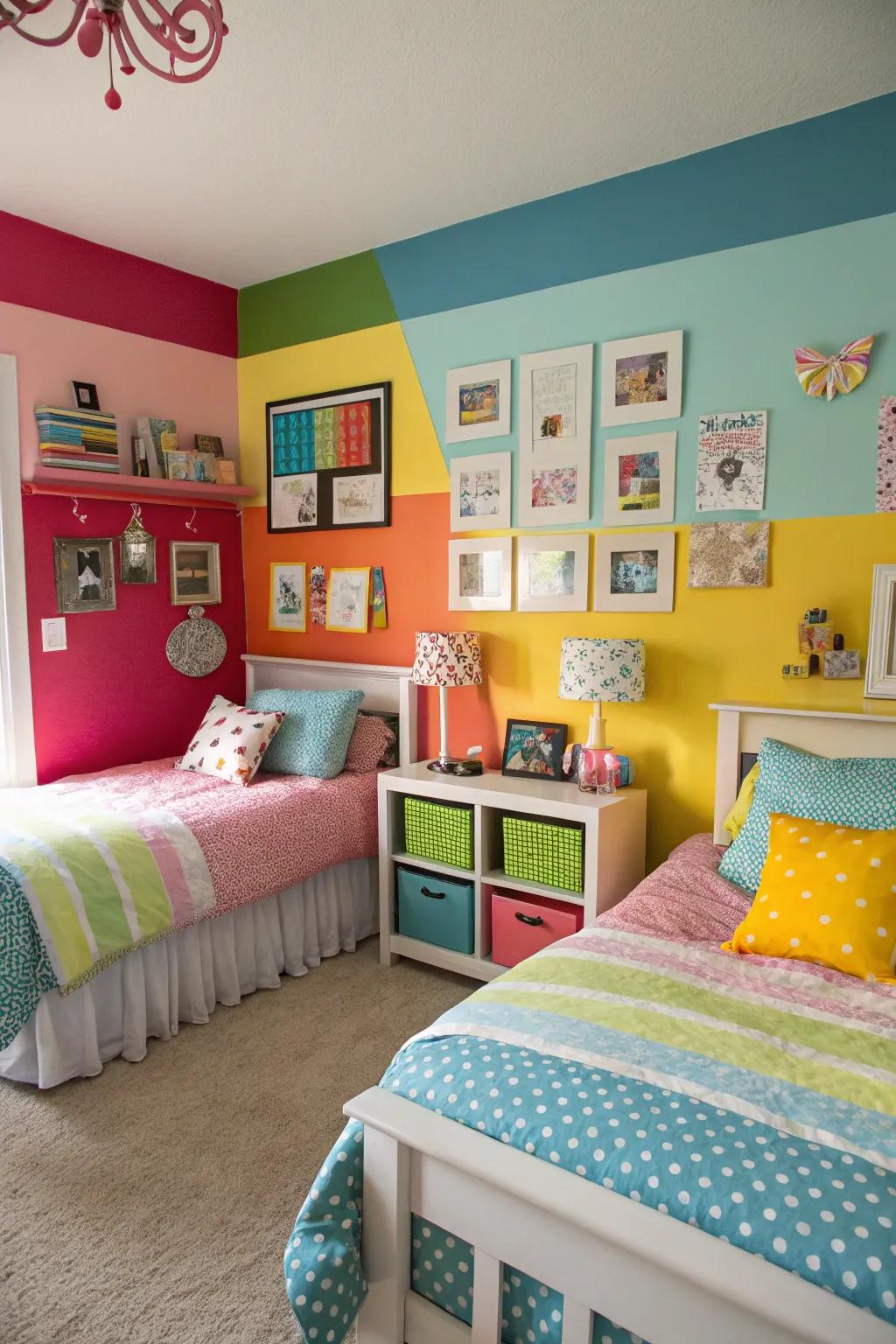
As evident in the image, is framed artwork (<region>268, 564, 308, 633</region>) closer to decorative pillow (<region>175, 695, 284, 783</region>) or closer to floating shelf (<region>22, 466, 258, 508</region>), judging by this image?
floating shelf (<region>22, 466, 258, 508</region>)

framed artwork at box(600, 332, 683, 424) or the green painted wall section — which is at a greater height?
the green painted wall section

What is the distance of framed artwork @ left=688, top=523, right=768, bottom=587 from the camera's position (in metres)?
2.65

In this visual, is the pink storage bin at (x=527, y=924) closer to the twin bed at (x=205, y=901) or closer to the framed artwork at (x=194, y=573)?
the twin bed at (x=205, y=901)

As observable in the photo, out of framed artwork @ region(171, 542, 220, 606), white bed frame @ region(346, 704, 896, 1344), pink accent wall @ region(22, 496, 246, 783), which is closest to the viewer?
white bed frame @ region(346, 704, 896, 1344)

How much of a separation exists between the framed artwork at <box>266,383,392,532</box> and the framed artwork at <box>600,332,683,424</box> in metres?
1.00

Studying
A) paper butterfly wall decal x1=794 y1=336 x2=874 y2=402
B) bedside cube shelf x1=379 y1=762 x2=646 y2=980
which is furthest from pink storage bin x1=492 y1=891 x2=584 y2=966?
paper butterfly wall decal x1=794 y1=336 x2=874 y2=402

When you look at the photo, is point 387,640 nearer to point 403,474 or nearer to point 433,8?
point 403,474

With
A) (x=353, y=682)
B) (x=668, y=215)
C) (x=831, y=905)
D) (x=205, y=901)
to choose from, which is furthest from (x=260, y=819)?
(x=668, y=215)

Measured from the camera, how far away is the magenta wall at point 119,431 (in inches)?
129

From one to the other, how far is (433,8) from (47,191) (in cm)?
167

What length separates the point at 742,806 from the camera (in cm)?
251

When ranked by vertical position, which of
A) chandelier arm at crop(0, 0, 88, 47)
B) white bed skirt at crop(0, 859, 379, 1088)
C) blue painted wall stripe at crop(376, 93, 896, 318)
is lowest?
white bed skirt at crop(0, 859, 379, 1088)

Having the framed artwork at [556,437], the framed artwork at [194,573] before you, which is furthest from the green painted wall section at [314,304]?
the framed artwork at [194,573]

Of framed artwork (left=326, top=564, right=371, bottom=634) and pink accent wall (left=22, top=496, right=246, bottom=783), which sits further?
framed artwork (left=326, top=564, right=371, bottom=634)
